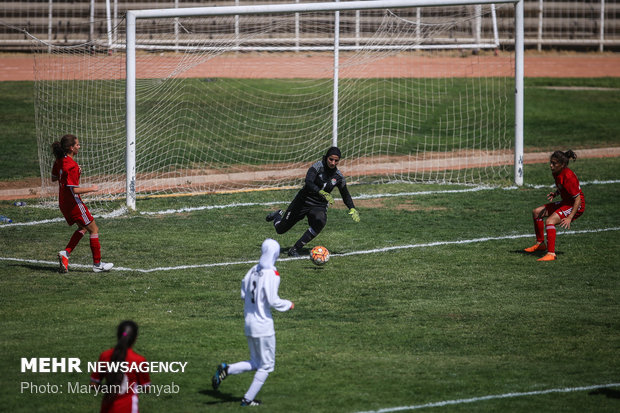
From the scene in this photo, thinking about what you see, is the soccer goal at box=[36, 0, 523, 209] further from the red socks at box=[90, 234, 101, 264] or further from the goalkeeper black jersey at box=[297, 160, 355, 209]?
the goalkeeper black jersey at box=[297, 160, 355, 209]

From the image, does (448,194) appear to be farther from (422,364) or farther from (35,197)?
(422,364)

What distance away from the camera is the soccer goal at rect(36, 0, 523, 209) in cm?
1977

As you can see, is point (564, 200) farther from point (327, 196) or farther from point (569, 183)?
point (327, 196)

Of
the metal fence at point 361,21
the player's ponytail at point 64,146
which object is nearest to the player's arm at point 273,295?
the player's ponytail at point 64,146

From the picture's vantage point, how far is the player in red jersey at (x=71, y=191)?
12.4 meters

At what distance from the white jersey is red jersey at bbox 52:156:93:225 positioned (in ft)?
17.3

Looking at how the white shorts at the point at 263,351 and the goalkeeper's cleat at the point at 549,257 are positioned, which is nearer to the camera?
the white shorts at the point at 263,351

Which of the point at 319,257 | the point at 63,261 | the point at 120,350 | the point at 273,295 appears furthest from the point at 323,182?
the point at 120,350

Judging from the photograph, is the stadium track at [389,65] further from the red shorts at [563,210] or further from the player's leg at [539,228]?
the red shorts at [563,210]

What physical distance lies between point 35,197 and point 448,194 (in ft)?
30.1

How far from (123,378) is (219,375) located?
149 cm

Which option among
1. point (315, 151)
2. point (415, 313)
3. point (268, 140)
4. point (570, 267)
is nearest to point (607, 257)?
point (570, 267)

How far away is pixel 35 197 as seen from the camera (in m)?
19.0

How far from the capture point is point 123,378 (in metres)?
6.76
